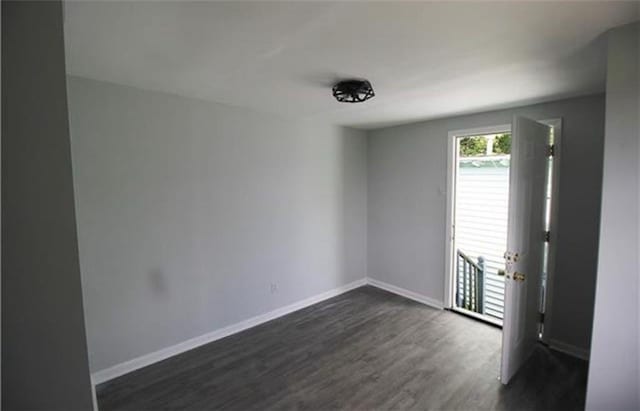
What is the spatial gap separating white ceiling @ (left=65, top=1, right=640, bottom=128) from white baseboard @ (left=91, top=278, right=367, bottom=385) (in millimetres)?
2271

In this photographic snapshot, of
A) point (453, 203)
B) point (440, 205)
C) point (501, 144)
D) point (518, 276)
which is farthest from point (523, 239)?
point (501, 144)

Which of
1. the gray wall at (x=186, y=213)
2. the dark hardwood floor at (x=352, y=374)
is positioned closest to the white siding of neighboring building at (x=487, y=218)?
the dark hardwood floor at (x=352, y=374)

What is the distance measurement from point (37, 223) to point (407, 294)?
13.6 feet

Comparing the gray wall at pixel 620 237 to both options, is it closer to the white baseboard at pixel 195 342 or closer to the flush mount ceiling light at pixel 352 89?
the flush mount ceiling light at pixel 352 89

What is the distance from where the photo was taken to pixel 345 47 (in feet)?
5.58

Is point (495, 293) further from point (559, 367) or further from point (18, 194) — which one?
point (18, 194)

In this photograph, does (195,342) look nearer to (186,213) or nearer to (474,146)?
(186,213)

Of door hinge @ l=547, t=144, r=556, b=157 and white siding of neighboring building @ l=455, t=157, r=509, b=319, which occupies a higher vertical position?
door hinge @ l=547, t=144, r=556, b=157

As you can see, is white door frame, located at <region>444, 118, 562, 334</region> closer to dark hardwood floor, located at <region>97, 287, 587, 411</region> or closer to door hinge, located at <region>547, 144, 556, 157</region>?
door hinge, located at <region>547, 144, 556, 157</region>

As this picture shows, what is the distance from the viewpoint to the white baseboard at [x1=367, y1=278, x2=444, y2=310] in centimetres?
391

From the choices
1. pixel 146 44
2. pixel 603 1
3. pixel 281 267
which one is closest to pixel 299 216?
pixel 281 267

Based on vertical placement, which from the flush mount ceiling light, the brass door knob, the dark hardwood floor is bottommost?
the dark hardwood floor

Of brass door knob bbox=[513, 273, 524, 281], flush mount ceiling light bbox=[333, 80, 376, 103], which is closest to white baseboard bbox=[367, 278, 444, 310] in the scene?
brass door knob bbox=[513, 273, 524, 281]

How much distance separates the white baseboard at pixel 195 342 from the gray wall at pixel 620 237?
111 inches
